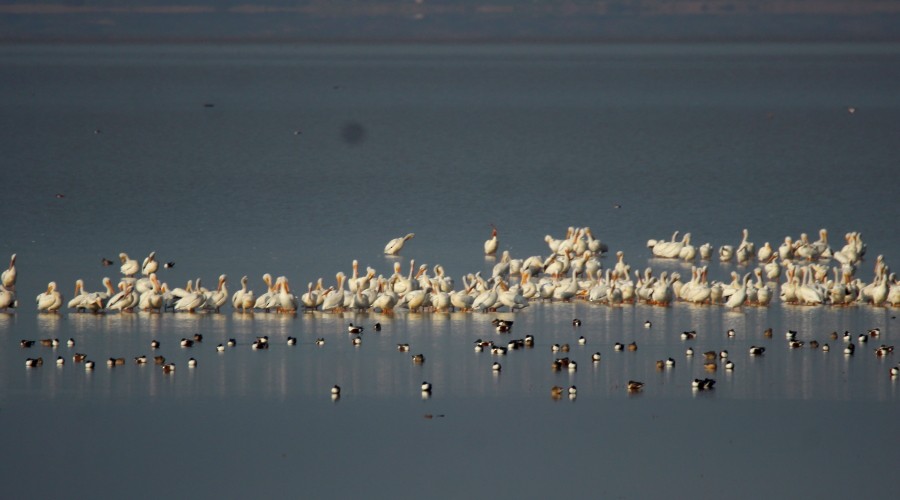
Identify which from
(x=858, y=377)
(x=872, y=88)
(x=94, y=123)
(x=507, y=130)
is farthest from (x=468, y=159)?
(x=872, y=88)

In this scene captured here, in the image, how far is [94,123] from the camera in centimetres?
7088

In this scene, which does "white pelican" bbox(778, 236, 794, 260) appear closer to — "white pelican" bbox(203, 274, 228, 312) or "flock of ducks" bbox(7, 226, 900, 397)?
"flock of ducks" bbox(7, 226, 900, 397)

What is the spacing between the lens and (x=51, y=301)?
A: 2436 cm

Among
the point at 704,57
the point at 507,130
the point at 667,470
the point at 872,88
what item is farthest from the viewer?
the point at 704,57

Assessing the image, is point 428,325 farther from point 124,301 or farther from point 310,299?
point 124,301

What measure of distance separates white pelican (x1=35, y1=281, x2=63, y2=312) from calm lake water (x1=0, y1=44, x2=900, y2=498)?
0.33 meters

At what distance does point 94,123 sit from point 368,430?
54.4 metres

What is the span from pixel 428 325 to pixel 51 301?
5105 mm

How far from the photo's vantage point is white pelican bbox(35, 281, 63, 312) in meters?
24.3

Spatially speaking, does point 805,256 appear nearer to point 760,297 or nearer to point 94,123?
point 760,297

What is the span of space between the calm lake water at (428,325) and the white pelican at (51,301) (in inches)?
13.1

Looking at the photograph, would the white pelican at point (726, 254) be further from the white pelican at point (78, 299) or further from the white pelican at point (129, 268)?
the white pelican at point (78, 299)

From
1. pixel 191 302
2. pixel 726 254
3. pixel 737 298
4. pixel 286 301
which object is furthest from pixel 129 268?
pixel 726 254

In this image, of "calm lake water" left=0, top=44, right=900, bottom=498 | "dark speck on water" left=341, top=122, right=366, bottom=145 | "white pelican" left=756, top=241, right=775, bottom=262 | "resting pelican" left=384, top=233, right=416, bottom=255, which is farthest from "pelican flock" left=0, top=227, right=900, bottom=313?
→ "dark speck on water" left=341, top=122, right=366, bottom=145
